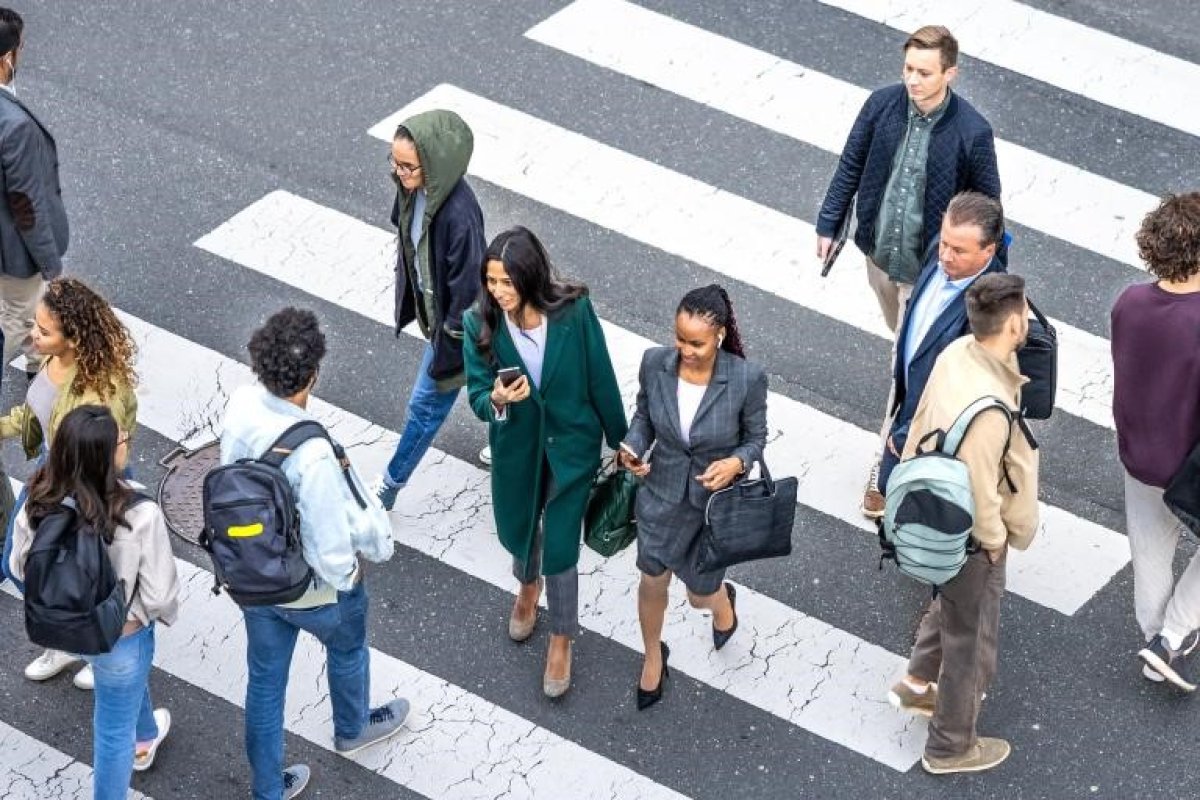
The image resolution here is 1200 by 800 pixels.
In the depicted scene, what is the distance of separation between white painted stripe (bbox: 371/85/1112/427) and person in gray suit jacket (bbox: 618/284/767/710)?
8.24 ft

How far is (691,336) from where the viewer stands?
638 centimetres

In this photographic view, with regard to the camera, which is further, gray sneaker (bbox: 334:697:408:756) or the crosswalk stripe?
the crosswalk stripe

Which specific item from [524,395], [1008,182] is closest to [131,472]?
[524,395]

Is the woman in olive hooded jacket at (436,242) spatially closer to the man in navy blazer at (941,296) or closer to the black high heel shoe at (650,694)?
the black high heel shoe at (650,694)

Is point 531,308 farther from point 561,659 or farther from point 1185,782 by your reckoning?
point 1185,782

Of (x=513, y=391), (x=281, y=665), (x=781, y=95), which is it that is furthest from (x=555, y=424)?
(x=781, y=95)

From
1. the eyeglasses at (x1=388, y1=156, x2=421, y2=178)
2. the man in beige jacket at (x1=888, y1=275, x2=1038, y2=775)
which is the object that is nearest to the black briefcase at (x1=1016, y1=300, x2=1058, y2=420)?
the man in beige jacket at (x1=888, y1=275, x2=1038, y2=775)

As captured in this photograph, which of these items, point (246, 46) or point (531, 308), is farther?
point (246, 46)

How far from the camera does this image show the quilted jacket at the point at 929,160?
7660 mm

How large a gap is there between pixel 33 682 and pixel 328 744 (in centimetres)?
116

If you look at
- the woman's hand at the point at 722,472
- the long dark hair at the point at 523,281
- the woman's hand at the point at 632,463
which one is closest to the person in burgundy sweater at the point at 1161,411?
the woman's hand at the point at 722,472

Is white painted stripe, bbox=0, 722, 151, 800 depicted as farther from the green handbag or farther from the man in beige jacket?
the man in beige jacket

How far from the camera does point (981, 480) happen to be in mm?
6340

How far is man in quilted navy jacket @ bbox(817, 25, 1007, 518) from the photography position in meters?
7.63
